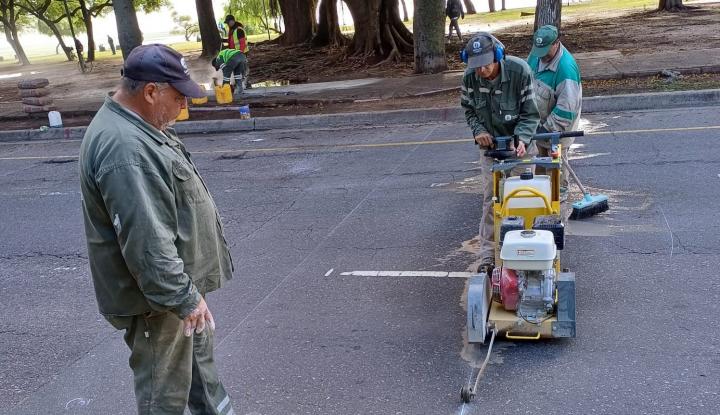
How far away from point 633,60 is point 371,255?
39.3ft

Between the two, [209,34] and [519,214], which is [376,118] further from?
[209,34]

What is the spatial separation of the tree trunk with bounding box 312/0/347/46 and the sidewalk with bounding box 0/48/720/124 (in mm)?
10798

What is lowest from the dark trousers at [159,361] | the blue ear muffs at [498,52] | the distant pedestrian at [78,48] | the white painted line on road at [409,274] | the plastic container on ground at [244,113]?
the white painted line on road at [409,274]

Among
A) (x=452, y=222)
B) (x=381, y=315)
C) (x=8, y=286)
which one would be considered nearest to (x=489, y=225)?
(x=381, y=315)

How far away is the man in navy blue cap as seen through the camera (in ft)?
9.21

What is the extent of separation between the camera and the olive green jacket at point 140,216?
110 inches

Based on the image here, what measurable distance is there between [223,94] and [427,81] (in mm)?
4667

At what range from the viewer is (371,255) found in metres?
6.54

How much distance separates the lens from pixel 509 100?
5.41 meters

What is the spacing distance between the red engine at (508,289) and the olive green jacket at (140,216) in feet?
6.65

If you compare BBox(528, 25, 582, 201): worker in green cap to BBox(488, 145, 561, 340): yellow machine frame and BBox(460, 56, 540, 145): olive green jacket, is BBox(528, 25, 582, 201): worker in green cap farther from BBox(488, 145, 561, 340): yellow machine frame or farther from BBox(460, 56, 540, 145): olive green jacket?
BBox(488, 145, 561, 340): yellow machine frame

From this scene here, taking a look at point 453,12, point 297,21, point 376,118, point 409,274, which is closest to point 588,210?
point 409,274

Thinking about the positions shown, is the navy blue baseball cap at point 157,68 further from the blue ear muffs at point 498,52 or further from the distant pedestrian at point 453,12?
the distant pedestrian at point 453,12

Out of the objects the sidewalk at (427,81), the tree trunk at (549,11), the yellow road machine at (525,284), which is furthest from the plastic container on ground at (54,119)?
the yellow road machine at (525,284)
